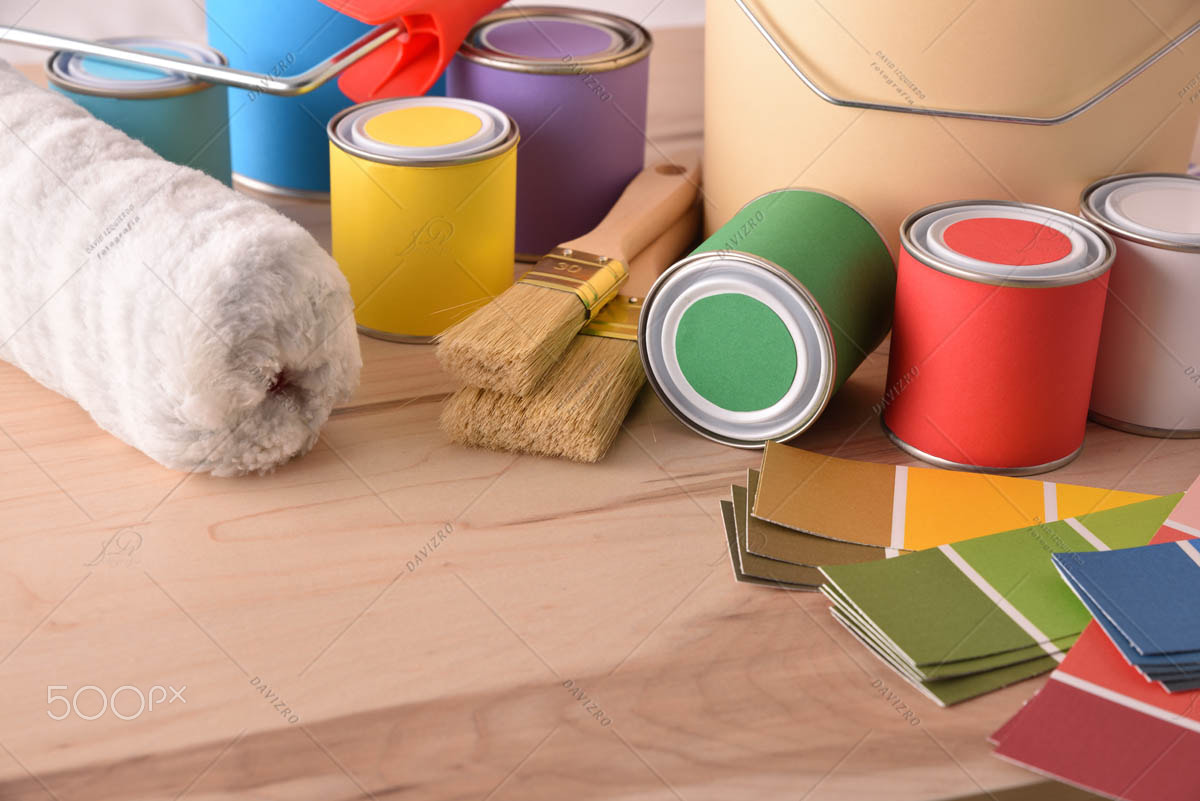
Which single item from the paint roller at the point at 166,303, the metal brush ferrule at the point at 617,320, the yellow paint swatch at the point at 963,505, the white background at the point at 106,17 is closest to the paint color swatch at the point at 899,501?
the yellow paint swatch at the point at 963,505

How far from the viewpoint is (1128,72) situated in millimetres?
631

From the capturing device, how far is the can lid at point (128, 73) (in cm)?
75

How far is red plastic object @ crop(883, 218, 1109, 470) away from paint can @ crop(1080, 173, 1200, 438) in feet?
0.09

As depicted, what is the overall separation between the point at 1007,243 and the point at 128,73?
0.54 metres

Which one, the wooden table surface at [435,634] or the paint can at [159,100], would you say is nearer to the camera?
the wooden table surface at [435,634]

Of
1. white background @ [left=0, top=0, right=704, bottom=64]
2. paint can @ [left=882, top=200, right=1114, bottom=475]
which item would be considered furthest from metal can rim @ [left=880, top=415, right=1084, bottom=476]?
white background @ [left=0, top=0, right=704, bottom=64]

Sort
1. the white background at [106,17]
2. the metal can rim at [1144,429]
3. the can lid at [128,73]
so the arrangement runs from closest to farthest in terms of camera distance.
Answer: the metal can rim at [1144,429] < the can lid at [128,73] < the white background at [106,17]

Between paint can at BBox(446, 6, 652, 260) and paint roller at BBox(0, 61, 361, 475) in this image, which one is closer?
paint roller at BBox(0, 61, 361, 475)

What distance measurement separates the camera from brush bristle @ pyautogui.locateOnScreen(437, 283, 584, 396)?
61cm

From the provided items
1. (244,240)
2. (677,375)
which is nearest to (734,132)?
(677,375)

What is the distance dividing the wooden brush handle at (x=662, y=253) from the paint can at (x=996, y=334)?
0.54 ft

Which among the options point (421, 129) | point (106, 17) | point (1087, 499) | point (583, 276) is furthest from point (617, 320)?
point (106, 17)

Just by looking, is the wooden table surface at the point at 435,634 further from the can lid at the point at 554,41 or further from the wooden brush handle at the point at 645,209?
the can lid at the point at 554,41

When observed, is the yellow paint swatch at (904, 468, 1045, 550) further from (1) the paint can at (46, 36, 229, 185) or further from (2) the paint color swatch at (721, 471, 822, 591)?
(1) the paint can at (46, 36, 229, 185)
